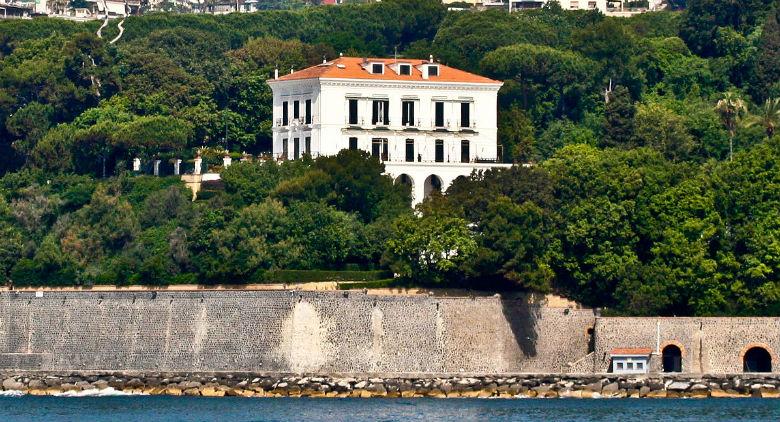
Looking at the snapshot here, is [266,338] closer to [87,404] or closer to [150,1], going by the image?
[87,404]

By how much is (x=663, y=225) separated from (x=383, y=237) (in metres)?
9.02

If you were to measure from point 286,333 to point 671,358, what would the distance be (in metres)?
11.5

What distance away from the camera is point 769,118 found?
319ft

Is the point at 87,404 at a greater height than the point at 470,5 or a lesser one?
lesser

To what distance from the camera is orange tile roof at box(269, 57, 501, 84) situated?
3706 inches

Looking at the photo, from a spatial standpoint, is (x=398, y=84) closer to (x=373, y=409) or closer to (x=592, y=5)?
(x=373, y=409)

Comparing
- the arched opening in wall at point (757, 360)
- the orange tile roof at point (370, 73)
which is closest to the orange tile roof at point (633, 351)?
the arched opening in wall at point (757, 360)

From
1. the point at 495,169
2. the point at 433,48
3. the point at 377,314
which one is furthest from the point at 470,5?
the point at 377,314

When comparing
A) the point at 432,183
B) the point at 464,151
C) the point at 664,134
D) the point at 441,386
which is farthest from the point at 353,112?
the point at 441,386

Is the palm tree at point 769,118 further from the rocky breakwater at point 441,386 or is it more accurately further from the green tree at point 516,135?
the rocky breakwater at point 441,386

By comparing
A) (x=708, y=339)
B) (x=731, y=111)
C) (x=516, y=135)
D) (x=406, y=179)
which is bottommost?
(x=708, y=339)

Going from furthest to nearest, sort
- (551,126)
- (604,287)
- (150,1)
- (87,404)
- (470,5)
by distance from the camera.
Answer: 1. (150,1)
2. (470,5)
3. (551,126)
4. (604,287)
5. (87,404)

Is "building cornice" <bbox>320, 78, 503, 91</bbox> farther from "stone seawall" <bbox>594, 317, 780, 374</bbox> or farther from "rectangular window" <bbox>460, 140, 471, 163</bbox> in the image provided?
"stone seawall" <bbox>594, 317, 780, 374</bbox>

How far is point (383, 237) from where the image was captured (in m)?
87.3
